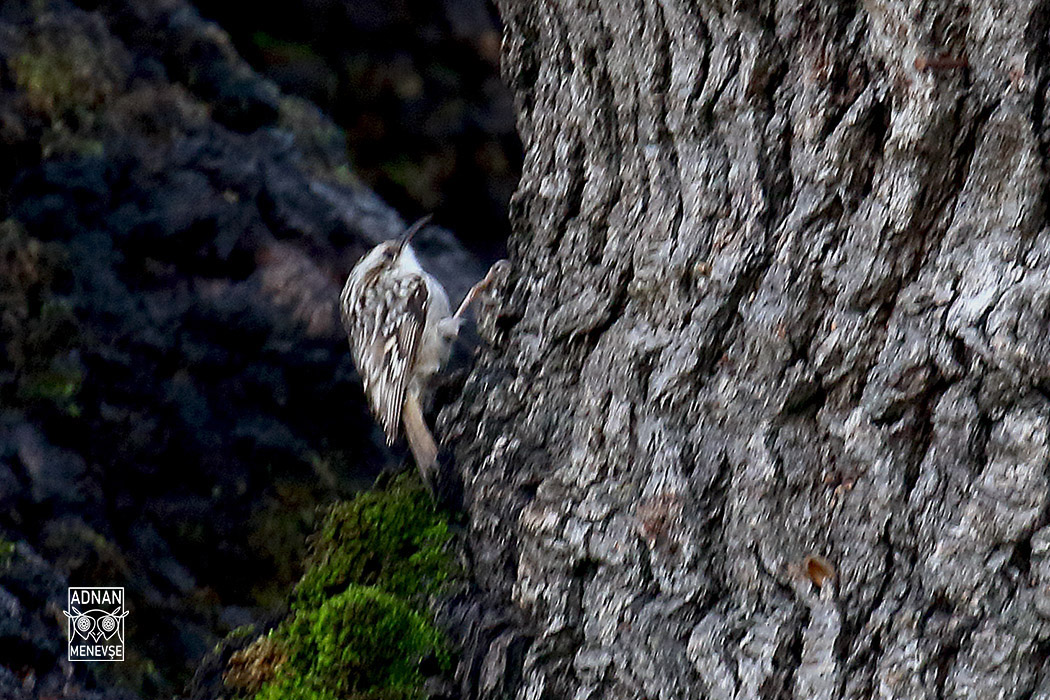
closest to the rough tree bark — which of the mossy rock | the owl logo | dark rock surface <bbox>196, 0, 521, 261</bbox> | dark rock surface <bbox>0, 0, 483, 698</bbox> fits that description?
the mossy rock

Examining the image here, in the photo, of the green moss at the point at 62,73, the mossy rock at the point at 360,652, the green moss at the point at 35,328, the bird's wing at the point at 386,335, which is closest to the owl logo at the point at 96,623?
the green moss at the point at 35,328

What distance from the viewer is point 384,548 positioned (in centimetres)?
288

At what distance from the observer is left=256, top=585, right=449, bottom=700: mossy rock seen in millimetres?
2580

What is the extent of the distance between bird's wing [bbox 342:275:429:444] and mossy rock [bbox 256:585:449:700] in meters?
1.15

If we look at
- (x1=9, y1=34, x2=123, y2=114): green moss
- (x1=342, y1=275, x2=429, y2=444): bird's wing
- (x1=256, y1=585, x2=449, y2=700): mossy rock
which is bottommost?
(x1=256, y1=585, x2=449, y2=700): mossy rock

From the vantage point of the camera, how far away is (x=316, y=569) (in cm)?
290

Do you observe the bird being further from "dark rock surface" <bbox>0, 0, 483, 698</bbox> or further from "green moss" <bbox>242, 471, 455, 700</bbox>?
"green moss" <bbox>242, 471, 455, 700</bbox>

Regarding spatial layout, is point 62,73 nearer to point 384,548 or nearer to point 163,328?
point 163,328

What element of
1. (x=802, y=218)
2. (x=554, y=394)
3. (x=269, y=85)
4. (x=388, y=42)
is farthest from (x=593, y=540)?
(x=388, y=42)

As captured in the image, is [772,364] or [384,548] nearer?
[772,364]

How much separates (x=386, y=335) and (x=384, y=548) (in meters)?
1.40

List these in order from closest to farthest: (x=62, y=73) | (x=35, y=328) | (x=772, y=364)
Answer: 1. (x=772, y=364)
2. (x=35, y=328)
3. (x=62, y=73)

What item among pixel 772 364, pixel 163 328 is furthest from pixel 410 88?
pixel 772 364

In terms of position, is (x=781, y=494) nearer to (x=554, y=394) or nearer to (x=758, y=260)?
(x=758, y=260)
